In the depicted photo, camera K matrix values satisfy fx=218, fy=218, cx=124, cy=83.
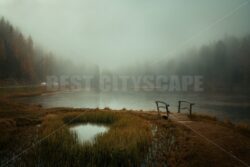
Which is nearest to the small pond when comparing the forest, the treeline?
the forest

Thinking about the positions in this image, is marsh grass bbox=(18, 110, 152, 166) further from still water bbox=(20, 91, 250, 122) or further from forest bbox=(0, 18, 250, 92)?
forest bbox=(0, 18, 250, 92)

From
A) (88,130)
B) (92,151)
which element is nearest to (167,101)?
(88,130)

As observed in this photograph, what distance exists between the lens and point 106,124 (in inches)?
885

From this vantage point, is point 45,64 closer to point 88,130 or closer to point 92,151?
point 88,130

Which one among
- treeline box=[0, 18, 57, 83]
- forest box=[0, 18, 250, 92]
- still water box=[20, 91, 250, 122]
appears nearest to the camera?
still water box=[20, 91, 250, 122]

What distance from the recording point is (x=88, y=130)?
64.9 feet

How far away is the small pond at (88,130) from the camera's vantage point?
1706 cm

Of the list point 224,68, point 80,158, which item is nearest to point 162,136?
point 80,158

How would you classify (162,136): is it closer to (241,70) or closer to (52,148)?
(52,148)

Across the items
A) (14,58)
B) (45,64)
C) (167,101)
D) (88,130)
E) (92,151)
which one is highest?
(14,58)

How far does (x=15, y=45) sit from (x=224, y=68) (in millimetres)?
155910

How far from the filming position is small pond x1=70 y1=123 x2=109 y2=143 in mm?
17062

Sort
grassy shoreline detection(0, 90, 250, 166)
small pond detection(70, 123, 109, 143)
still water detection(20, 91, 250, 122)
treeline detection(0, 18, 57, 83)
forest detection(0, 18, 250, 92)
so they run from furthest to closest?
forest detection(0, 18, 250, 92) < treeline detection(0, 18, 57, 83) < still water detection(20, 91, 250, 122) < small pond detection(70, 123, 109, 143) < grassy shoreline detection(0, 90, 250, 166)

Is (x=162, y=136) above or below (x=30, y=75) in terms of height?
below
